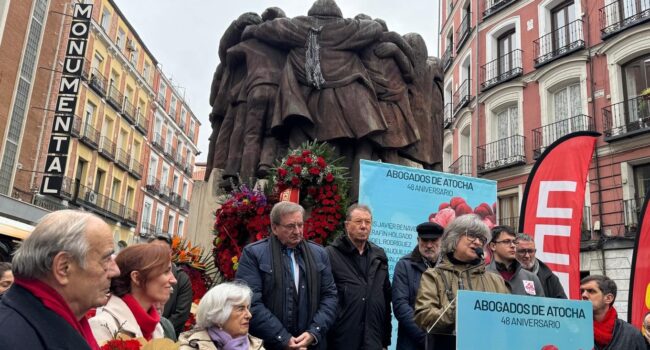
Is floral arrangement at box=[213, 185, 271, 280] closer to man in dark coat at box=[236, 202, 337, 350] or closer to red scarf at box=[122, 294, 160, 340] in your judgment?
man in dark coat at box=[236, 202, 337, 350]

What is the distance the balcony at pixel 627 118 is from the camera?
15617 mm

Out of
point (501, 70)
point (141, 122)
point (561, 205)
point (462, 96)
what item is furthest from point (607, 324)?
point (141, 122)

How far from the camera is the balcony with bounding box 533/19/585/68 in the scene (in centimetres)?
1793

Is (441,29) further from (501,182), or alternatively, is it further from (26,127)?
(26,127)

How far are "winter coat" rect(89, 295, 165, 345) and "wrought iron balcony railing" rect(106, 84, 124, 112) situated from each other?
30.2 meters

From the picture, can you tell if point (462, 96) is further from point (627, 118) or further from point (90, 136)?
point (90, 136)

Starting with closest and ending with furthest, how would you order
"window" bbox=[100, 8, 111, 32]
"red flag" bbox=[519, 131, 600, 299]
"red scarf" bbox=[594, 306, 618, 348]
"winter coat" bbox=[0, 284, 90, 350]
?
"winter coat" bbox=[0, 284, 90, 350]
"red scarf" bbox=[594, 306, 618, 348]
"red flag" bbox=[519, 131, 600, 299]
"window" bbox=[100, 8, 111, 32]

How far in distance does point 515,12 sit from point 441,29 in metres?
7.41

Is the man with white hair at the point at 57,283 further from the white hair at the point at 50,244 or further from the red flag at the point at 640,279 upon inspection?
the red flag at the point at 640,279

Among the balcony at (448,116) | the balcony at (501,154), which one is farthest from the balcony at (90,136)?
the balcony at (501,154)

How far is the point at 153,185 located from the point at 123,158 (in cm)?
475

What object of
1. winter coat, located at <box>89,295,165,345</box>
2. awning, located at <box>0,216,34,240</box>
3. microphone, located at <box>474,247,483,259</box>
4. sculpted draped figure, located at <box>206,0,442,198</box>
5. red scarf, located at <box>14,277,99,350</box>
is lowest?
winter coat, located at <box>89,295,165,345</box>

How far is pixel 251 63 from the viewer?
6.85 meters

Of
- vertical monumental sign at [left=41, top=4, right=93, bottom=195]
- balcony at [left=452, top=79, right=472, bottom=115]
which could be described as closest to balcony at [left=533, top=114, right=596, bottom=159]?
balcony at [left=452, top=79, right=472, bottom=115]
